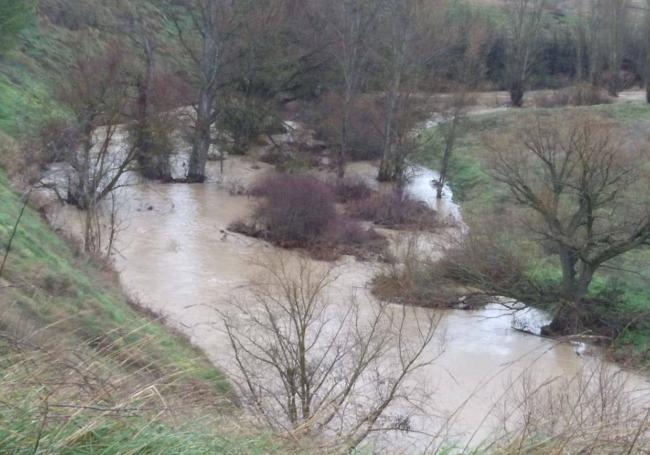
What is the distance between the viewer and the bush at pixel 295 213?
2430cm

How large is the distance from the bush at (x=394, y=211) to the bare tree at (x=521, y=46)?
73.0 ft

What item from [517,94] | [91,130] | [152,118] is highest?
[517,94]

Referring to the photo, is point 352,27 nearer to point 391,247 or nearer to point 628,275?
point 391,247

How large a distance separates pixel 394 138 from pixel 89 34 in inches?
666

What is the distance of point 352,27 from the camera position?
33594mm

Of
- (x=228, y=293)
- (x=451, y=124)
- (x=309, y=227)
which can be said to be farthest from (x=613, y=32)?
(x=228, y=293)

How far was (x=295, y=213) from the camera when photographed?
971 inches

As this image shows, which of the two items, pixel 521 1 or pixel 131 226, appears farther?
pixel 521 1

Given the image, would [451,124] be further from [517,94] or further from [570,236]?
[517,94]

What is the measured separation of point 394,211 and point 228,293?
1037cm

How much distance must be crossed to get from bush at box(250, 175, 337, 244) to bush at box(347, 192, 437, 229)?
67.5 inches

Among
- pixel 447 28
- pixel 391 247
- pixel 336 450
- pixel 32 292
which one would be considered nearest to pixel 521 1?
pixel 447 28

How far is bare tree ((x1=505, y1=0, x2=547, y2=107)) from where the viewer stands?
47.5 m

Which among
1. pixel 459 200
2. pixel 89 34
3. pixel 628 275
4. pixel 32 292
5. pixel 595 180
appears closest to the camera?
pixel 32 292
